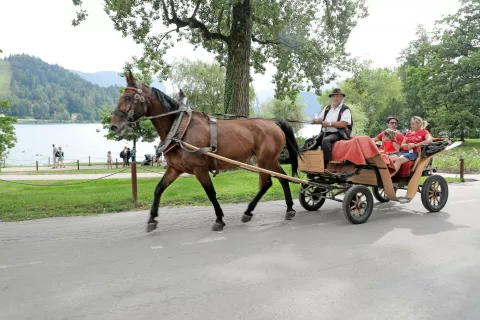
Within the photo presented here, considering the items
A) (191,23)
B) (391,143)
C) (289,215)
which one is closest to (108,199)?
(289,215)

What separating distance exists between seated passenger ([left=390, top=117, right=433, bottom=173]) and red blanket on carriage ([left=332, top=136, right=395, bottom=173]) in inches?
39.1

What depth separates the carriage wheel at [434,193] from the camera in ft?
25.0

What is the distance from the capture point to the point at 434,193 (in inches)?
311

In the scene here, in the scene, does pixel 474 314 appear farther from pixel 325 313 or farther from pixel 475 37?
pixel 475 37

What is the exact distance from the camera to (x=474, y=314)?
3371mm

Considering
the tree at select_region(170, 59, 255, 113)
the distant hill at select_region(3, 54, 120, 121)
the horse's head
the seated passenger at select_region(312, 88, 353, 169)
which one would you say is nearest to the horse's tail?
the seated passenger at select_region(312, 88, 353, 169)

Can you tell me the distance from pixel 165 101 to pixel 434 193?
6.06 meters

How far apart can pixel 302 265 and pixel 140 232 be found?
119 inches

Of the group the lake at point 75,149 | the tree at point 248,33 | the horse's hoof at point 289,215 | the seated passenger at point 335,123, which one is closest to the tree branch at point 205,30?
the tree at point 248,33

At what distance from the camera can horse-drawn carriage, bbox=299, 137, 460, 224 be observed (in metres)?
6.84

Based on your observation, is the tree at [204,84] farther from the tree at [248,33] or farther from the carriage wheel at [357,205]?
the carriage wheel at [357,205]

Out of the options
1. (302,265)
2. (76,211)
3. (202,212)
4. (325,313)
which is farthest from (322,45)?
(325,313)

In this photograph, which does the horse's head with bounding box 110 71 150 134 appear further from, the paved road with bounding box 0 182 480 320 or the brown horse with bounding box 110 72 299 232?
the paved road with bounding box 0 182 480 320

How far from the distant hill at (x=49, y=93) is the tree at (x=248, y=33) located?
3710mm
